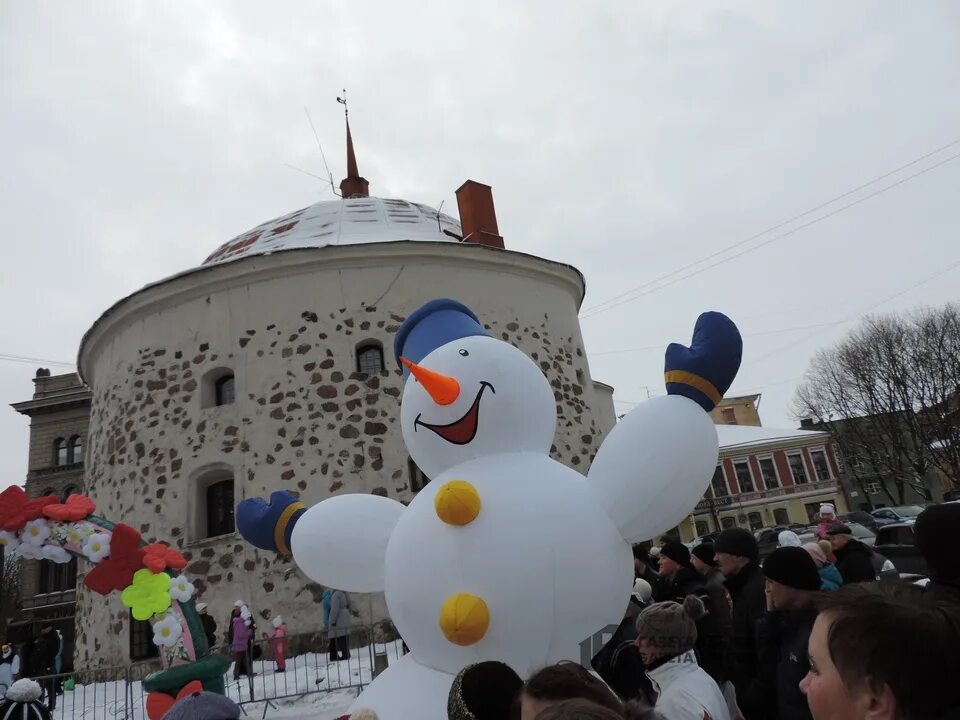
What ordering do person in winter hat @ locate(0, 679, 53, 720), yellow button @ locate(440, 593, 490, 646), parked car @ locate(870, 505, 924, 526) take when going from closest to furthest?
yellow button @ locate(440, 593, 490, 646), person in winter hat @ locate(0, 679, 53, 720), parked car @ locate(870, 505, 924, 526)

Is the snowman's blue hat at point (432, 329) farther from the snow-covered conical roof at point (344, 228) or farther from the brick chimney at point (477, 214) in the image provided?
the brick chimney at point (477, 214)

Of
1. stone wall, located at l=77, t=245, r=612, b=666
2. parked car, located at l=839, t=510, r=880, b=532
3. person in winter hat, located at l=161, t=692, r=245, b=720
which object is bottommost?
parked car, located at l=839, t=510, r=880, b=532

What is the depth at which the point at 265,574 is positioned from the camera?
432 inches

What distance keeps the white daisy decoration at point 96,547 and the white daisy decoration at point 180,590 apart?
696 mm

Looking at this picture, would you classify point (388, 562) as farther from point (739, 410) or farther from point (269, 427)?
point (739, 410)

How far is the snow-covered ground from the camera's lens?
772cm

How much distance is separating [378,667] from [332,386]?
4913mm

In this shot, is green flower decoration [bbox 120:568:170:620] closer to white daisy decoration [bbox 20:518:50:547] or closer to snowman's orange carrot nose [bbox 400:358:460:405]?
white daisy decoration [bbox 20:518:50:547]

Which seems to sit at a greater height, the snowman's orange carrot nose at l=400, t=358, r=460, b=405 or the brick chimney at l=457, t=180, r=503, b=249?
the brick chimney at l=457, t=180, r=503, b=249

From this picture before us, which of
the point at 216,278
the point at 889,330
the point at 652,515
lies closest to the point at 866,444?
the point at 889,330

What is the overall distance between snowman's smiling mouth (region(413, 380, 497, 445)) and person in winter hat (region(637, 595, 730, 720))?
129 centimetres

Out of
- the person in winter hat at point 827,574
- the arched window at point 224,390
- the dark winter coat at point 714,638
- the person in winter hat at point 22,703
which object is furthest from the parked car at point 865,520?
the person in winter hat at point 22,703

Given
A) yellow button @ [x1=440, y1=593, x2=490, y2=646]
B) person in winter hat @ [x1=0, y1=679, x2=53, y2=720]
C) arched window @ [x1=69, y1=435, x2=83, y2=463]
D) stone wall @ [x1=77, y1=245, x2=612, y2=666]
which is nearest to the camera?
yellow button @ [x1=440, y1=593, x2=490, y2=646]

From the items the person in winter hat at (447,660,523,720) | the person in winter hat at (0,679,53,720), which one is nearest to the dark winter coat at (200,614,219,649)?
the person in winter hat at (0,679,53,720)
